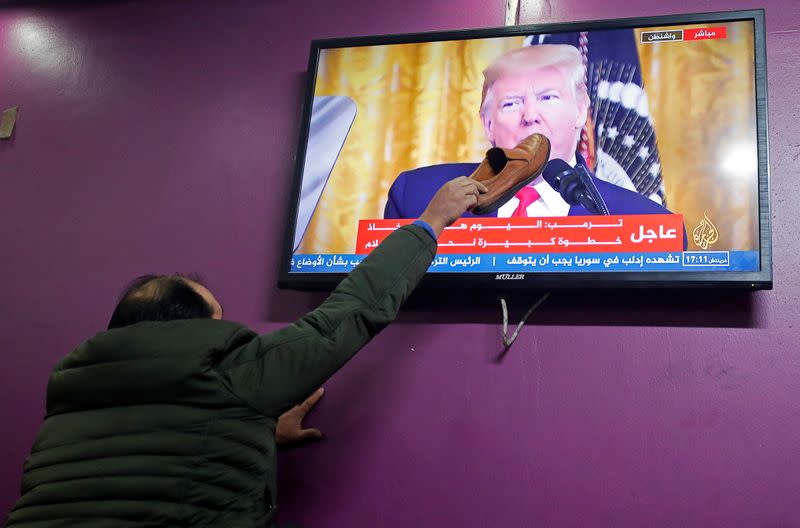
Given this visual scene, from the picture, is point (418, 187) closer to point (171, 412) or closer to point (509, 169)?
point (509, 169)

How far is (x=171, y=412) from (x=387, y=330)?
87 centimetres

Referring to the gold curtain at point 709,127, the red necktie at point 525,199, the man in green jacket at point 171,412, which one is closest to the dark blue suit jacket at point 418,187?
the red necktie at point 525,199

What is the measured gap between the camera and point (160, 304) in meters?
1.28

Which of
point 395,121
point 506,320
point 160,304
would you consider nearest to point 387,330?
→ point 506,320

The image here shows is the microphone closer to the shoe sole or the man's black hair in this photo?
the shoe sole

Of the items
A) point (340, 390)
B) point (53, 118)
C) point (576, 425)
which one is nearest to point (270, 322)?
point (340, 390)

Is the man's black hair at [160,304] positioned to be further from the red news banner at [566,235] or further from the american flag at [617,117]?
the american flag at [617,117]

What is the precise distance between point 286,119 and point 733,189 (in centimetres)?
126

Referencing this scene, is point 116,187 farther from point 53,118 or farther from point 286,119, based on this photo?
point 286,119

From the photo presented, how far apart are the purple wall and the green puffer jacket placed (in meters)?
0.65

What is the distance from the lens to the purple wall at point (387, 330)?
1.71m

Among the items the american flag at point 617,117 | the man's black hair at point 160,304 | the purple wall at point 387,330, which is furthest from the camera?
the american flag at point 617,117

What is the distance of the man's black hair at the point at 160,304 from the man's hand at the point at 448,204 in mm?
483

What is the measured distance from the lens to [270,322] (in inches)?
80.9
